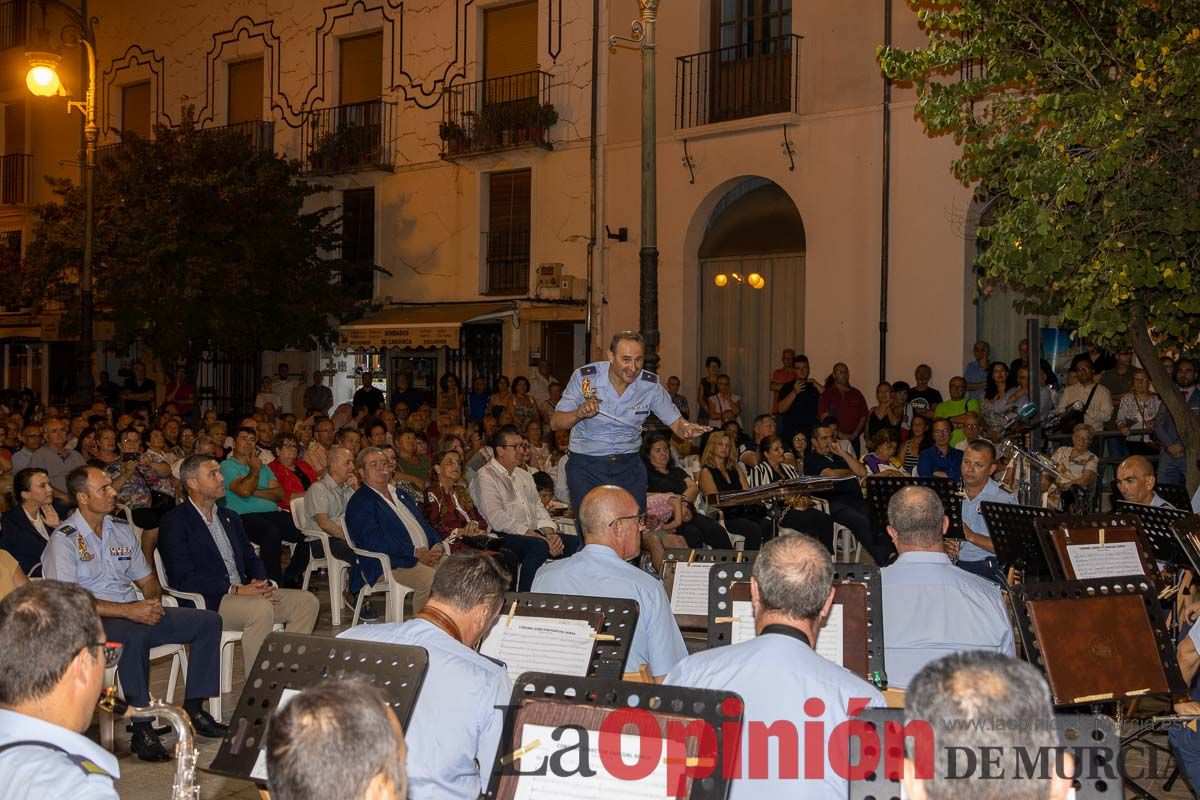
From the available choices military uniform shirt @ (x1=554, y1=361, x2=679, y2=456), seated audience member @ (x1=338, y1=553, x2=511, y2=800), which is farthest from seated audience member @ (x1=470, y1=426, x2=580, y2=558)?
seated audience member @ (x1=338, y1=553, x2=511, y2=800)

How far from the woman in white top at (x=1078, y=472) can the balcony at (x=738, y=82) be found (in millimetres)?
7342

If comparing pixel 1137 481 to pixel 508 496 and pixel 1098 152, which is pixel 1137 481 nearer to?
pixel 1098 152

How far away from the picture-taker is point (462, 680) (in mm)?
3734

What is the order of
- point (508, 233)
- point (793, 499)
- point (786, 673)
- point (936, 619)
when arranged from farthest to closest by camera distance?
point (508, 233) → point (793, 499) → point (936, 619) → point (786, 673)

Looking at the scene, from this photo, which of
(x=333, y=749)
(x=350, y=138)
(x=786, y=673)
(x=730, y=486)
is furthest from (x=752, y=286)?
(x=333, y=749)

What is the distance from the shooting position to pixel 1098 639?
4.60 metres

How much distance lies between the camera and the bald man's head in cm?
749

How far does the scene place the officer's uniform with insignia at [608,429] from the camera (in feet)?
24.9

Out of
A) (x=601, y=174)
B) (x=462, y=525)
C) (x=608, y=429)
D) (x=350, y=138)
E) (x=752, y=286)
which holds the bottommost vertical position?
(x=462, y=525)

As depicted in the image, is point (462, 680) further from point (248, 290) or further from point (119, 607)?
point (248, 290)

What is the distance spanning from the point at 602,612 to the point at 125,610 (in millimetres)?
3109

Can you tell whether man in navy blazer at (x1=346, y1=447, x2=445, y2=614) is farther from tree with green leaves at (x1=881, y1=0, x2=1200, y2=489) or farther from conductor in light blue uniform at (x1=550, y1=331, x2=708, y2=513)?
tree with green leaves at (x1=881, y1=0, x2=1200, y2=489)

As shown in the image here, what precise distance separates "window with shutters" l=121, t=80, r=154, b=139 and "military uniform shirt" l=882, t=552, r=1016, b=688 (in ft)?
81.4

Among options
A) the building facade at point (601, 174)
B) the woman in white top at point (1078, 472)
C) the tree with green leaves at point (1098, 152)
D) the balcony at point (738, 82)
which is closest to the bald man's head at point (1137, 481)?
the tree with green leaves at point (1098, 152)
